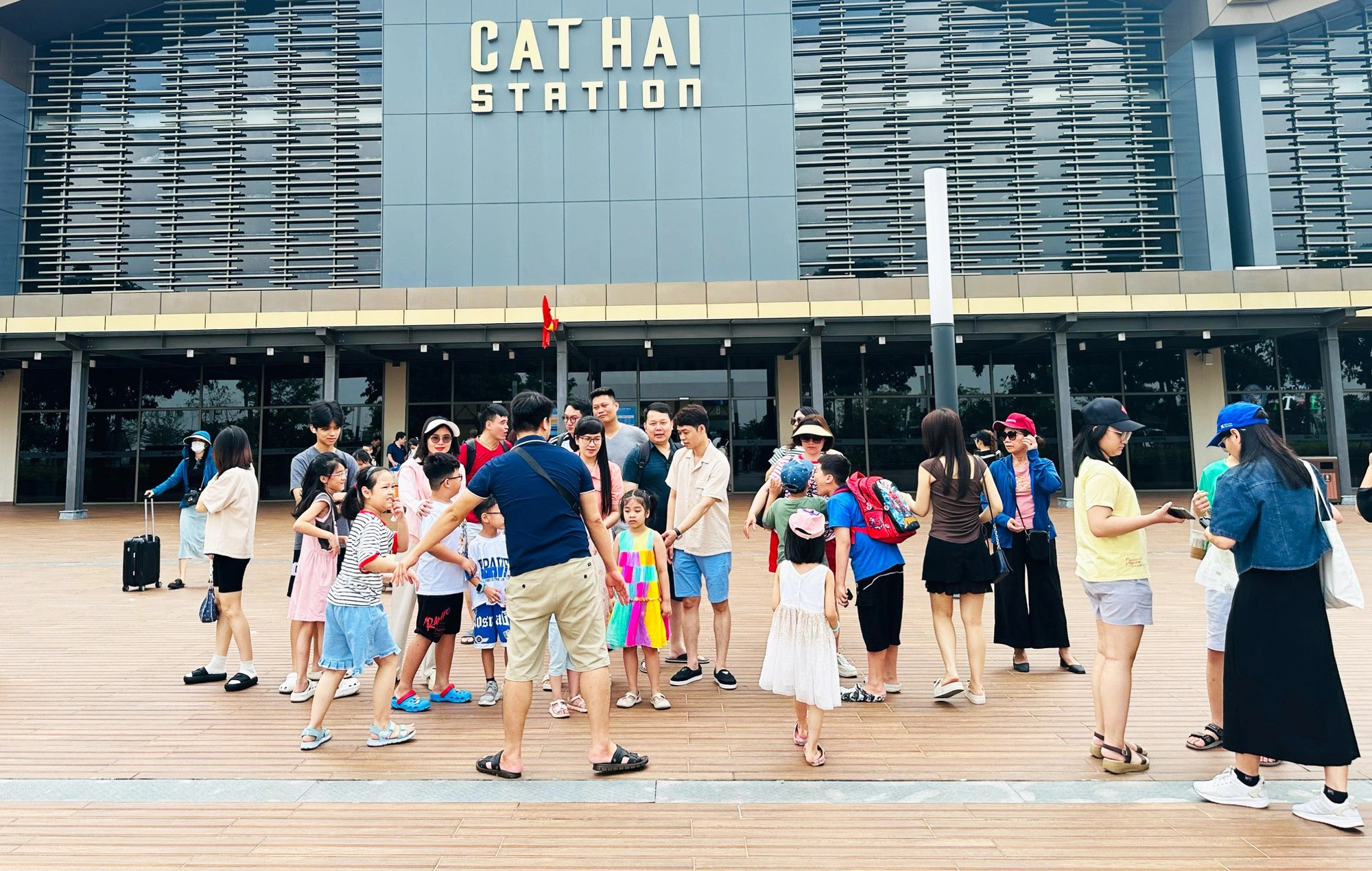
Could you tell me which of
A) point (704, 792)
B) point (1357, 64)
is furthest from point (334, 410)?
point (1357, 64)

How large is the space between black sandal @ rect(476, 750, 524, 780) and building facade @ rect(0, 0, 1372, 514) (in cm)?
1383

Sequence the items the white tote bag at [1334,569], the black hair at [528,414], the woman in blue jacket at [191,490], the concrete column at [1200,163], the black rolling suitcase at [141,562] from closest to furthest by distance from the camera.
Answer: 1. the white tote bag at [1334,569]
2. the black hair at [528,414]
3. the woman in blue jacket at [191,490]
4. the black rolling suitcase at [141,562]
5. the concrete column at [1200,163]

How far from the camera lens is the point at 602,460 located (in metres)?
4.62

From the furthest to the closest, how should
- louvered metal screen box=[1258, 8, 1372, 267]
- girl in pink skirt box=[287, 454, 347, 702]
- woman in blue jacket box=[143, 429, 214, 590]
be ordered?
louvered metal screen box=[1258, 8, 1372, 267] < woman in blue jacket box=[143, 429, 214, 590] < girl in pink skirt box=[287, 454, 347, 702]

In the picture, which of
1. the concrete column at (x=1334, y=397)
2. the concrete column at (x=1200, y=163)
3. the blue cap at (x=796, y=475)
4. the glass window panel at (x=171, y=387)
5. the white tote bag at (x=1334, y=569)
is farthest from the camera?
the glass window panel at (x=171, y=387)

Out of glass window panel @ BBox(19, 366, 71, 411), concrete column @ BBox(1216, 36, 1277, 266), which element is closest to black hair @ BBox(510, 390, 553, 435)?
concrete column @ BBox(1216, 36, 1277, 266)

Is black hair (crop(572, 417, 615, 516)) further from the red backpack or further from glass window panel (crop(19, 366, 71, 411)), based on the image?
glass window panel (crop(19, 366, 71, 411))

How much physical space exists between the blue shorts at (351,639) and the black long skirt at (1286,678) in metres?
4.01

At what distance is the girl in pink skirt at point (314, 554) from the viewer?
4.46m

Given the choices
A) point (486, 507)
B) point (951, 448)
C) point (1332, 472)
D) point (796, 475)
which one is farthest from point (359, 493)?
point (1332, 472)

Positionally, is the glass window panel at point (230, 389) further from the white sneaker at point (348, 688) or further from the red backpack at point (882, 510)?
the red backpack at point (882, 510)

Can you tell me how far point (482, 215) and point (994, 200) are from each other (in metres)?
12.9

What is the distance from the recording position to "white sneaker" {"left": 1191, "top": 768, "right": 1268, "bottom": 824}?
120 inches

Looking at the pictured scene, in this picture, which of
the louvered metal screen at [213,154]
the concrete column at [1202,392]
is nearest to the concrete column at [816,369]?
the concrete column at [1202,392]
